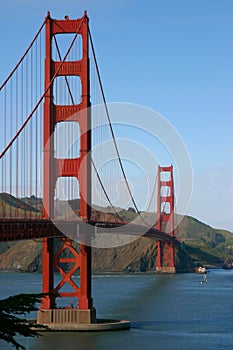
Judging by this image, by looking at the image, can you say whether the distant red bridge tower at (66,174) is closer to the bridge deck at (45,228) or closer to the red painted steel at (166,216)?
the bridge deck at (45,228)

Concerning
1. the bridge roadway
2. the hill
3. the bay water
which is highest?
the hill

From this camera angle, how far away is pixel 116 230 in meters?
40.0

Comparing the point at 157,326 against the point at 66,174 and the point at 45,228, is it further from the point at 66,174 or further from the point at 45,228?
the point at 45,228

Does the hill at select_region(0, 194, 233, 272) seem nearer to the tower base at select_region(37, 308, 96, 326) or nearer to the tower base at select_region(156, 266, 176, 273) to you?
the tower base at select_region(156, 266, 176, 273)

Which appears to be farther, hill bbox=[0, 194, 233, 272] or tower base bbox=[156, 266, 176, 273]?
hill bbox=[0, 194, 233, 272]

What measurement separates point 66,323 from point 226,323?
8.42 meters

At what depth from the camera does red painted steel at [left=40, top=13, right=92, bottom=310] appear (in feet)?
91.1

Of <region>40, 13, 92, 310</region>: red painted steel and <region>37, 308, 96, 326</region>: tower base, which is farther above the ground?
<region>40, 13, 92, 310</region>: red painted steel

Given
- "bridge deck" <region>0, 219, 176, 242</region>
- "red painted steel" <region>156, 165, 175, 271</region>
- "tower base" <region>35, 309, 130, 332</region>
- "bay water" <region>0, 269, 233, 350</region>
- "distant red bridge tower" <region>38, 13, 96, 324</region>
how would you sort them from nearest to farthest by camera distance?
"bridge deck" <region>0, 219, 176, 242</region> → "bay water" <region>0, 269, 233, 350</region> → "tower base" <region>35, 309, 130, 332</region> → "distant red bridge tower" <region>38, 13, 96, 324</region> → "red painted steel" <region>156, 165, 175, 271</region>

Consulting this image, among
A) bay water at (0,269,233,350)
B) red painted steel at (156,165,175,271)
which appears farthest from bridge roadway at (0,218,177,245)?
red painted steel at (156,165,175,271)

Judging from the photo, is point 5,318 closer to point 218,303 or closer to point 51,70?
point 51,70

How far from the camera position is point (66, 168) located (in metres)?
28.5

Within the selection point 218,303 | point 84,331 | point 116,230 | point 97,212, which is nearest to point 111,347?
point 84,331

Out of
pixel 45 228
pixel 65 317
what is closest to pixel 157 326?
pixel 65 317
